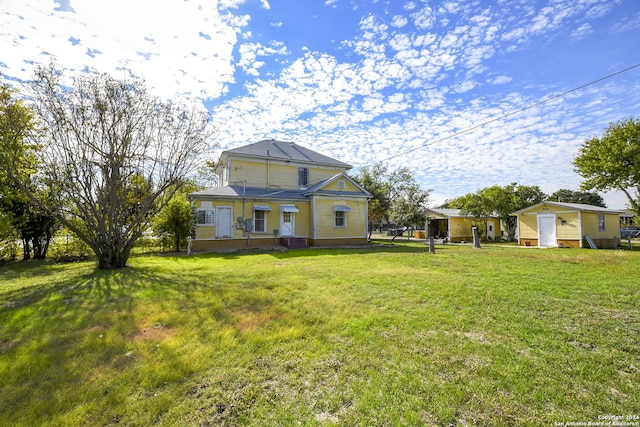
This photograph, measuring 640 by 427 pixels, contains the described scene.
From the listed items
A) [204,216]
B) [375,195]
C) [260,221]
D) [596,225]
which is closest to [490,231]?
[596,225]

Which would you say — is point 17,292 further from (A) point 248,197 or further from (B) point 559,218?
(B) point 559,218

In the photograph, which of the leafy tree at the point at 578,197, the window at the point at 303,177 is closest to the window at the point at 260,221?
the window at the point at 303,177

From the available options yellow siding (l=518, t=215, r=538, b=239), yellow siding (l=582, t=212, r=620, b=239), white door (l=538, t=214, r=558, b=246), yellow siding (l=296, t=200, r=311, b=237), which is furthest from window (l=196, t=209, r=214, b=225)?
yellow siding (l=582, t=212, r=620, b=239)

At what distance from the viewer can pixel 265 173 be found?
66.7 feet

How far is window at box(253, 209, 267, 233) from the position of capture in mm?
18045

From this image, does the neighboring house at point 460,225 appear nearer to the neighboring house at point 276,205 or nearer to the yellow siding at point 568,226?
the yellow siding at point 568,226

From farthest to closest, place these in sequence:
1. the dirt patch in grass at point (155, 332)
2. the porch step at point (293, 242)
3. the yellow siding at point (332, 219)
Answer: the yellow siding at point (332, 219), the porch step at point (293, 242), the dirt patch in grass at point (155, 332)

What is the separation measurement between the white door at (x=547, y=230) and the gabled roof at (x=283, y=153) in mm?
15307

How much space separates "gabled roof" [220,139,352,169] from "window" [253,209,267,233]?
429 cm

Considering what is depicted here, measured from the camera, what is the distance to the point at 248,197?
57.4 feet

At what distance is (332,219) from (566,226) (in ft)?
55.8

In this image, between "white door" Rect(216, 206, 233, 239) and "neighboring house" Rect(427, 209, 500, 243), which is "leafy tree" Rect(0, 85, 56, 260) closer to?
"white door" Rect(216, 206, 233, 239)

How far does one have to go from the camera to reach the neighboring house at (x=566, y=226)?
780 inches

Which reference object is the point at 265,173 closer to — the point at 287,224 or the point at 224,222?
the point at 287,224
